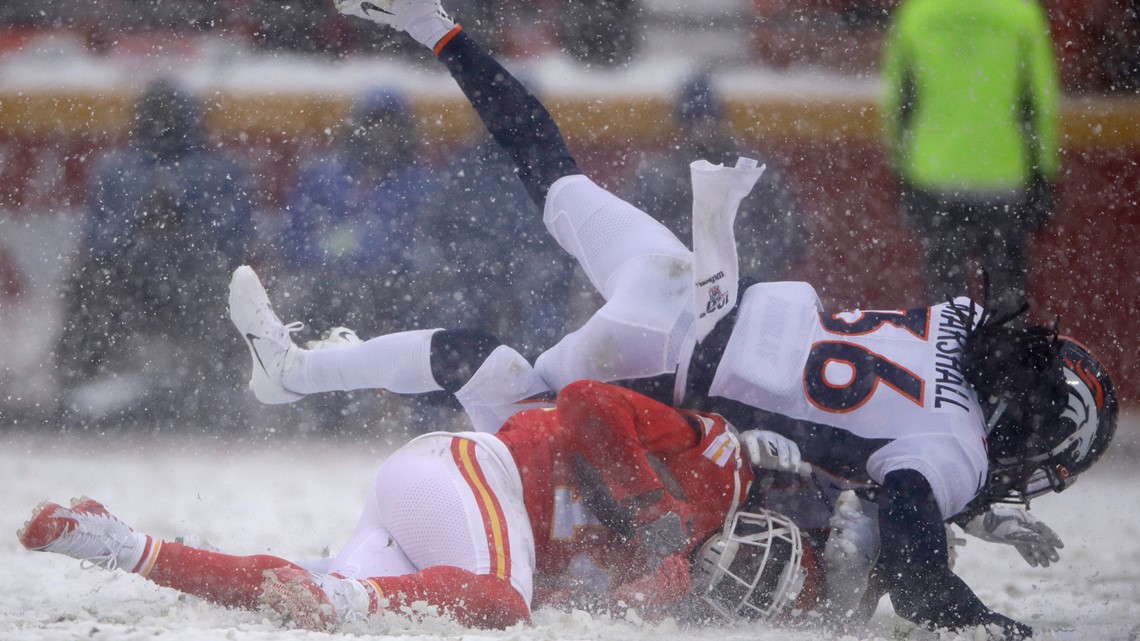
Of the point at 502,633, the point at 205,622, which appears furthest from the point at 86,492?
the point at 502,633

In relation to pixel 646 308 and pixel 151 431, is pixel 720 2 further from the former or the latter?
pixel 151 431

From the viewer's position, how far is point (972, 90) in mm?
3576

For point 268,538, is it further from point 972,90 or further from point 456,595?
point 972,90

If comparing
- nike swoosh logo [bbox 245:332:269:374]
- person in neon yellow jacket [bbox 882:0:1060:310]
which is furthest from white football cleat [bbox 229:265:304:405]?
person in neon yellow jacket [bbox 882:0:1060:310]

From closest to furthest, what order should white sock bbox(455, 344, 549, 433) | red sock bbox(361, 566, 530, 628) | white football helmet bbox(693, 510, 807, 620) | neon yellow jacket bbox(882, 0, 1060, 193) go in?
red sock bbox(361, 566, 530, 628) < white football helmet bbox(693, 510, 807, 620) < white sock bbox(455, 344, 549, 433) < neon yellow jacket bbox(882, 0, 1060, 193)

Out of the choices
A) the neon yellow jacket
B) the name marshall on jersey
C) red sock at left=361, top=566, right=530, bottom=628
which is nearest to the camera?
red sock at left=361, top=566, right=530, bottom=628

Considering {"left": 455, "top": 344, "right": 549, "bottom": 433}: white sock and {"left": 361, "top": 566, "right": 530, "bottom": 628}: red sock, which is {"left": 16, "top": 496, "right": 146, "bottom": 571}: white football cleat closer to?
{"left": 361, "top": 566, "right": 530, "bottom": 628}: red sock

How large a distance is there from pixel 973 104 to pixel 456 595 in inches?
105

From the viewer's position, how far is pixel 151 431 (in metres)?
3.85

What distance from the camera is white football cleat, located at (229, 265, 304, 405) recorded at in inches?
104

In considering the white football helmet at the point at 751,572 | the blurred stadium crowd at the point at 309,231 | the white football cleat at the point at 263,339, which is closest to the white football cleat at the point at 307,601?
the white football helmet at the point at 751,572

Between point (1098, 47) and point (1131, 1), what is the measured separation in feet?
0.74

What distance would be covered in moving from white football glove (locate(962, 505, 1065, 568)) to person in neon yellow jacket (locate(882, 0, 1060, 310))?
1.38 meters

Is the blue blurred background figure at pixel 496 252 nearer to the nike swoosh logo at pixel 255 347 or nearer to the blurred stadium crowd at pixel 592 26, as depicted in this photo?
the blurred stadium crowd at pixel 592 26
